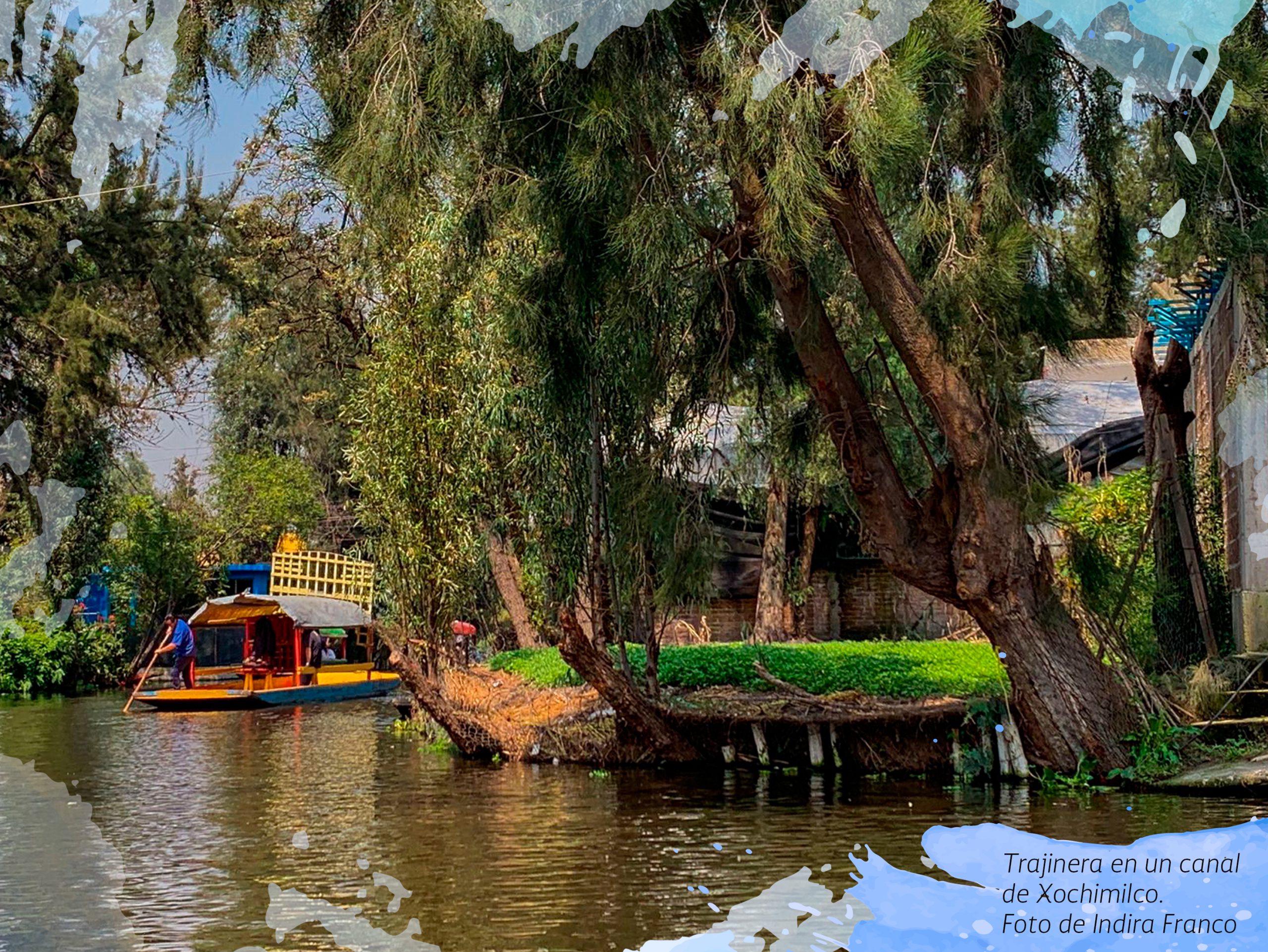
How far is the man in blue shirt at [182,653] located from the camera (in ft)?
65.8

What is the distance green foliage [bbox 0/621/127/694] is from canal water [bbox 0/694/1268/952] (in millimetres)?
10704

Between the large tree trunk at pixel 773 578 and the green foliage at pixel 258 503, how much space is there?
11.8 m

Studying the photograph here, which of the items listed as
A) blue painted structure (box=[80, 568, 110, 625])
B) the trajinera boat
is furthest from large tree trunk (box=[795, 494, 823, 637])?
blue painted structure (box=[80, 568, 110, 625])

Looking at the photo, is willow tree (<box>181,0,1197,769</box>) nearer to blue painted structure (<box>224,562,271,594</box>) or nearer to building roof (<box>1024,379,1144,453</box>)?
building roof (<box>1024,379,1144,453</box>)

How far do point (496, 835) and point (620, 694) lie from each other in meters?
2.64

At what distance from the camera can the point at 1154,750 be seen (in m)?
9.75

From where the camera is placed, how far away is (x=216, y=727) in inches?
659

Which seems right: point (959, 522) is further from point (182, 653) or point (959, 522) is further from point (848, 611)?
point (182, 653)

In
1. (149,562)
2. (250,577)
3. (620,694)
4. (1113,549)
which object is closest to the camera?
(1113,549)

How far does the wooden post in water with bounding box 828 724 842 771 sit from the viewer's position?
35.9 feet

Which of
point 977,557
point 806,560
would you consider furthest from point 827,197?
point 806,560

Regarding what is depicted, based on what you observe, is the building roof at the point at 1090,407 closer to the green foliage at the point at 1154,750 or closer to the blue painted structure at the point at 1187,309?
the blue painted structure at the point at 1187,309

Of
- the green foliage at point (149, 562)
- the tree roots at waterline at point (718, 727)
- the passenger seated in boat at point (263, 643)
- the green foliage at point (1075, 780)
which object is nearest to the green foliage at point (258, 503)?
the green foliage at point (149, 562)

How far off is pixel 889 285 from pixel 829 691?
4.26 meters
